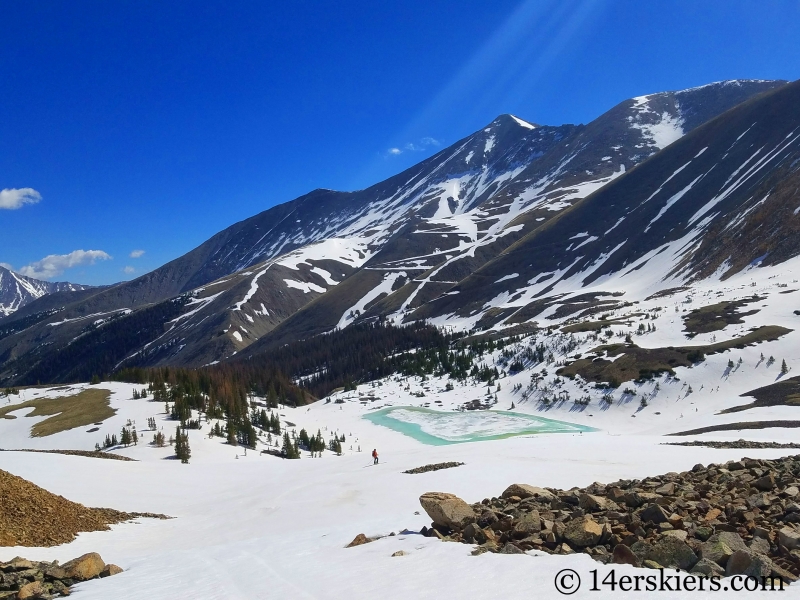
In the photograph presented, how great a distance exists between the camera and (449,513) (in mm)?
11555

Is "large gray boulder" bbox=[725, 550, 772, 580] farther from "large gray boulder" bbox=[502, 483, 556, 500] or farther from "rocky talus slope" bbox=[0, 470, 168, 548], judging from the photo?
"rocky talus slope" bbox=[0, 470, 168, 548]

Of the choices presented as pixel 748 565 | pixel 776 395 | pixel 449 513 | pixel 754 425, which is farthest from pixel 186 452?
pixel 776 395

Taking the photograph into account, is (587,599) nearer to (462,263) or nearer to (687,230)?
(687,230)

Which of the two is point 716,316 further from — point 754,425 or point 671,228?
point 671,228

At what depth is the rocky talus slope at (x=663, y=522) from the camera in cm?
707

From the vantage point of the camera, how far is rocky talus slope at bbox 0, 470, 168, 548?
14055 millimetres

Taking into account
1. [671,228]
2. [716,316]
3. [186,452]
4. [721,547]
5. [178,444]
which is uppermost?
[671,228]

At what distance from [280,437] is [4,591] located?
48.3 meters

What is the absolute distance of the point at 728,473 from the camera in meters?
13.3

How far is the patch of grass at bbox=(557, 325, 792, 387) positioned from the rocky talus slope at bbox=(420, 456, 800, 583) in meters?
47.2

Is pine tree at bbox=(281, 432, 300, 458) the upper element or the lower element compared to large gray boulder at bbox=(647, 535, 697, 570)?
lower

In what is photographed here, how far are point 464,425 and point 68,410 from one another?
44.1 metres

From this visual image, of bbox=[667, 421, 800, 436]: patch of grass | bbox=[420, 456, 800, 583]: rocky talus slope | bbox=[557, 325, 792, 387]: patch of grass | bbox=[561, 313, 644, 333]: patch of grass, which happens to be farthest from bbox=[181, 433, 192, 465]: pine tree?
bbox=[561, 313, 644, 333]: patch of grass

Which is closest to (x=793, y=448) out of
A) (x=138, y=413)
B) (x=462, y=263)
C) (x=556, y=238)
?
(x=138, y=413)
